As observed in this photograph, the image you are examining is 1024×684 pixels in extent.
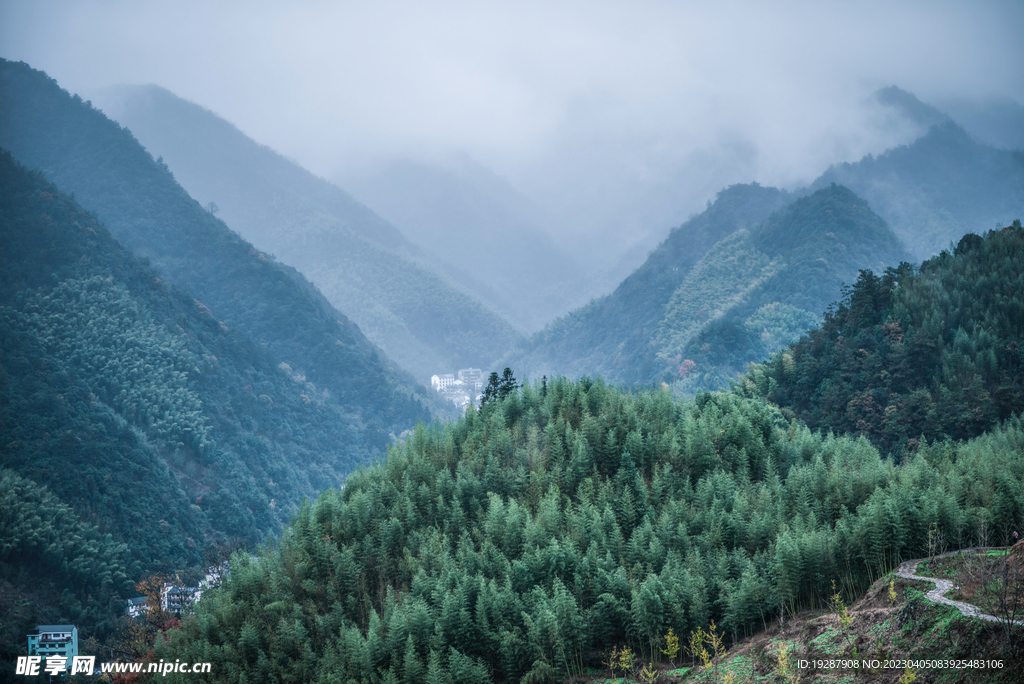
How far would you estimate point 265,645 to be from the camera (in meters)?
19.9

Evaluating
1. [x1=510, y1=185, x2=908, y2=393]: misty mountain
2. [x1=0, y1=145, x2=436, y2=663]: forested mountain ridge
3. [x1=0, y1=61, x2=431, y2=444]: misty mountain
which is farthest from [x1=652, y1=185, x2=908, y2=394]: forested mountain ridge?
[x1=0, y1=61, x2=431, y2=444]: misty mountain

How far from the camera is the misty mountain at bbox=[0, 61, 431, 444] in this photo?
103 metres

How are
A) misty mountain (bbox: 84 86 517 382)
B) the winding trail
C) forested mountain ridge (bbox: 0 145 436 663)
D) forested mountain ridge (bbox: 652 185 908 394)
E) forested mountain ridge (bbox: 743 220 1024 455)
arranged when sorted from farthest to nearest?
misty mountain (bbox: 84 86 517 382)
forested mountain ridge (bbox: 652 185 908 394)
forested mountain ridge (bbox: 0 145 436 663)
forested mountain ridge (bbox: 743 220 1024 455)
the winding trail

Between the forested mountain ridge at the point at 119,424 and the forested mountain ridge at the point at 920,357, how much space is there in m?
44.6

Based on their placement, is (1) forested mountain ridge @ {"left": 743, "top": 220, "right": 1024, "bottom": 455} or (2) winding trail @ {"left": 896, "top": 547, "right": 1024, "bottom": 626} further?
(1) forested mountain ridge @ {"left": 743, "top": 220, "right": 1024, "bottom": 455}

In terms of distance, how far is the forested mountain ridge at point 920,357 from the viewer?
1180 inches

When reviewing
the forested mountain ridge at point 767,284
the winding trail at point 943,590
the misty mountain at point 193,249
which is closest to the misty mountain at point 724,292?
the forested mountain ridge at point 767,284

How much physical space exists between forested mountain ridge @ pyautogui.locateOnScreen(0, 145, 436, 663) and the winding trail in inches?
1799

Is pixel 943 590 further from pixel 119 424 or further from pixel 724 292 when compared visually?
pixel 724 292

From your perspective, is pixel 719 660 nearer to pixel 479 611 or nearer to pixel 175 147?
pixel 479 611

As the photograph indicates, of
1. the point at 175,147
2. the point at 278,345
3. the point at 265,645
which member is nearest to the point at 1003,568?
the point at 265,645

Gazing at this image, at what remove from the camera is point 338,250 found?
174625mm

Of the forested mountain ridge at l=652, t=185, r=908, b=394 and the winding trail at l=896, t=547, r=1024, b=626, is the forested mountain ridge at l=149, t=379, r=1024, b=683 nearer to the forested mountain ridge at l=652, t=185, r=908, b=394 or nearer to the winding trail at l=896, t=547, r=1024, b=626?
the winding trail at l=896, t=547, r=1024, b=626

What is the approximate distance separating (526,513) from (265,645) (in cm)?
841
